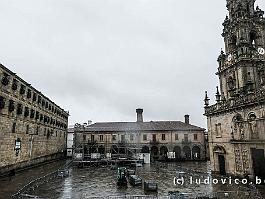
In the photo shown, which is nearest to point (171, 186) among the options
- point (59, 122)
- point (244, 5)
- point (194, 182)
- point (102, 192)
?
point (194, 182)

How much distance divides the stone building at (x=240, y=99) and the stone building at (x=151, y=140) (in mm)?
24858

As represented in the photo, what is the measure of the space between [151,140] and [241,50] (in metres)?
34.4

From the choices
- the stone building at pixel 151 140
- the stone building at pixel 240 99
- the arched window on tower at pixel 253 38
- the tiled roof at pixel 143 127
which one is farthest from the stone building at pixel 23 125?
the arched window on tower at pixel 253 38

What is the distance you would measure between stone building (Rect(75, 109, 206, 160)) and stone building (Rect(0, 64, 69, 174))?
35.9 ft

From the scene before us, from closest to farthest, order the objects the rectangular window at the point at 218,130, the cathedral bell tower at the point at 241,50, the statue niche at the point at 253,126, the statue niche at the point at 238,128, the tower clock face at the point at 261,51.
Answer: the statue niche at the point at 253,126, the statue niche at the point at 238,128, the cathedral bell tower at the point at 241,50, the tower clock face at the point at 261,51, the rectangular window at the point at 218,130

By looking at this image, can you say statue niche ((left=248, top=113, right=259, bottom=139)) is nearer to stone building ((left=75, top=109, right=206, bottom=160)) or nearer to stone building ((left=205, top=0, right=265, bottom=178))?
stone building ((left=205, top=0, right=265, bottom=178))

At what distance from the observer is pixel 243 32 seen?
2995 cm

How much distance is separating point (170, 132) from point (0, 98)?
39.8m

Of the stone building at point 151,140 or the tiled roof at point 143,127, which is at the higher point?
the tiled roof at point 143,127

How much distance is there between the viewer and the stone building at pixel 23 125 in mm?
28759

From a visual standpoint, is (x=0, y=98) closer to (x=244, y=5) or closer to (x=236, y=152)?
(x=236, y=152)

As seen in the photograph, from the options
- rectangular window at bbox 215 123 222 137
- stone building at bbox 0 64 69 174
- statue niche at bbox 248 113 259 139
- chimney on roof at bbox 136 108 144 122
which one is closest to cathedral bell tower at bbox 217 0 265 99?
statue niche at bbox 248 113 259 139

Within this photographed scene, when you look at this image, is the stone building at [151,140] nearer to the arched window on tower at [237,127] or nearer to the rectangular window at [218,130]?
the rectangular window at [218,130]

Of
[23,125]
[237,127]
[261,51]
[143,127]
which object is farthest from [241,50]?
[143,127]
